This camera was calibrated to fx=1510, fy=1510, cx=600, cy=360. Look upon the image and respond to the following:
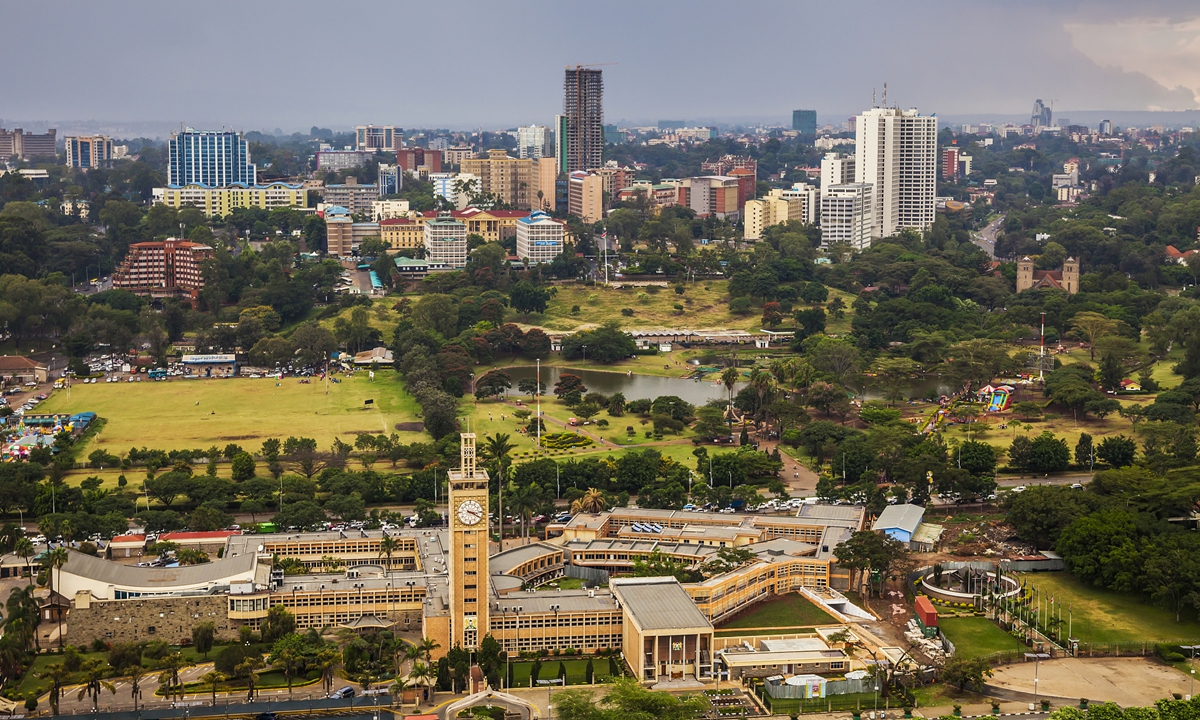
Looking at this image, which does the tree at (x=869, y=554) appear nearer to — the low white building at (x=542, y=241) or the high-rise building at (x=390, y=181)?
the low white building at (x=542, y=241)

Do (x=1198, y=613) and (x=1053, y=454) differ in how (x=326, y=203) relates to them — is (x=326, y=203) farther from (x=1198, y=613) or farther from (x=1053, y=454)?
(x=1198, y=613)

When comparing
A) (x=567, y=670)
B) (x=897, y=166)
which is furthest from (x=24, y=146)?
(x=567, y=670)

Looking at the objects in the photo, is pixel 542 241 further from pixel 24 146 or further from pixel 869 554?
pixel 24 146

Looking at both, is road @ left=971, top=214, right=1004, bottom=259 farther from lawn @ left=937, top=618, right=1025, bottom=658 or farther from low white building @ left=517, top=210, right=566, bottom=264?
lawn @ left=937, top=618, right=1025, bottom=658

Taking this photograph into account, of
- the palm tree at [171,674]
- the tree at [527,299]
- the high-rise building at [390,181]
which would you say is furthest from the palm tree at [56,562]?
the high-rise building at [390,181]

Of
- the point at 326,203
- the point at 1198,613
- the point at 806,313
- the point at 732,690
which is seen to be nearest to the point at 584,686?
the point at 732,690
